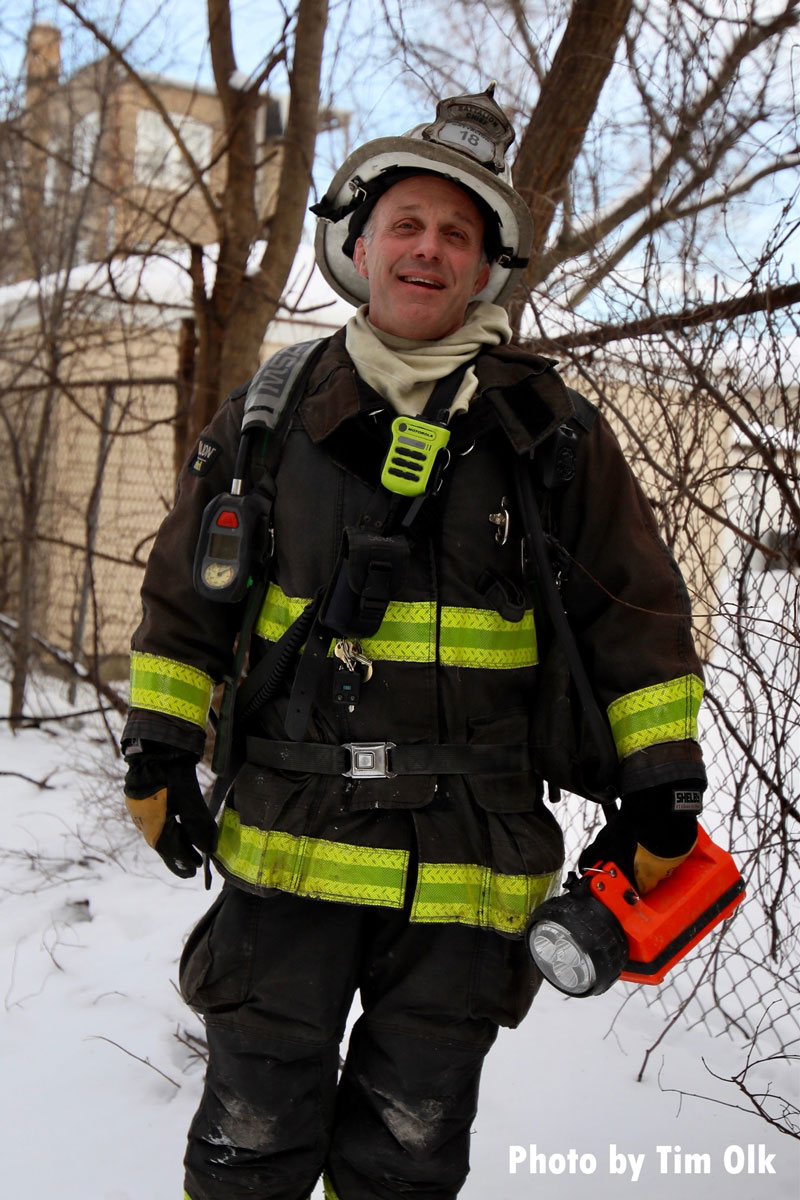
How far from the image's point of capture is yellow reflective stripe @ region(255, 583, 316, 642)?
6.02 ft

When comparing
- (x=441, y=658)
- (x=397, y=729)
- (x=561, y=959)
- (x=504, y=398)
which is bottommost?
(x=561, y=959)

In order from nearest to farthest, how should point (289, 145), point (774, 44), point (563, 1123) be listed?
point (563, 1123), point (774, 44), point (289, 145)

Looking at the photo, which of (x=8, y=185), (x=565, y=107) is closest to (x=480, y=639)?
(x=565, y=107)

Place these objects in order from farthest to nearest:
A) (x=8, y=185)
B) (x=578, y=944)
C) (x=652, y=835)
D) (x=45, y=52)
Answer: (x=8, y=185) → (x=45, y=52) → (x=652, y=835) → (x=578, y=944)

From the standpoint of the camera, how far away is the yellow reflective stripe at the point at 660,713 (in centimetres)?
174

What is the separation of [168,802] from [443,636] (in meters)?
0.61

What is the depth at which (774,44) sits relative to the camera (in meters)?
3.02

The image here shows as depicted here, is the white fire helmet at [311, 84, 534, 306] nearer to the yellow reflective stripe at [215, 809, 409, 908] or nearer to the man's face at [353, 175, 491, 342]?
the man's face at [353, 175, 491, 342]

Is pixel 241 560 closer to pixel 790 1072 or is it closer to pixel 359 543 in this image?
pixel 359 543

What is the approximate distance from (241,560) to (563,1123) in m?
1.76

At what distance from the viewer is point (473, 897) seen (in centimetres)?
177

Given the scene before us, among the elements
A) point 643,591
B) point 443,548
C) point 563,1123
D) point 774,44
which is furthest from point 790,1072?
point 774,44

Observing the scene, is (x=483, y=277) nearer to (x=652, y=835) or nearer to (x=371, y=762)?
(x=371, y=762)

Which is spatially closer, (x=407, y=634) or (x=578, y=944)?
(x=578, y=944)
